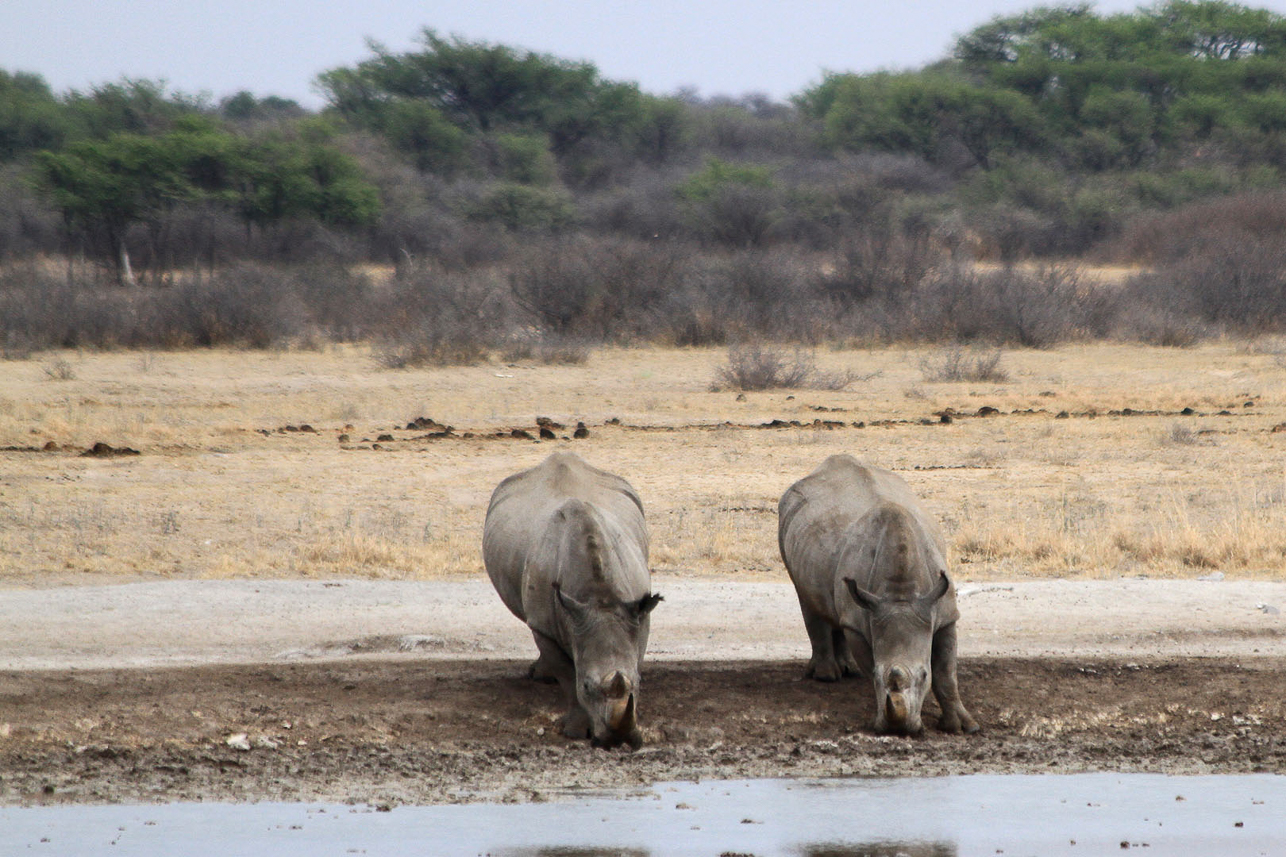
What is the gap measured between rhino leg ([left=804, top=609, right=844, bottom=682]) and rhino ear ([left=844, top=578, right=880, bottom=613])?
112cm

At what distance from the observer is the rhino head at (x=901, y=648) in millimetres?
6953

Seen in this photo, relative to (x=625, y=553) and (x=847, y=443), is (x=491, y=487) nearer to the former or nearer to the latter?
(x=847, y=443)

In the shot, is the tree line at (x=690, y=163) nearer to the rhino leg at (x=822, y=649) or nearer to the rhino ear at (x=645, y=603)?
the rhino leg at (x=822, y=649)

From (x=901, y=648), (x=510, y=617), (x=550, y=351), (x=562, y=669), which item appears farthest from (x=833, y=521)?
(x=550, y=351)

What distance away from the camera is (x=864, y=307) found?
29.0 metres

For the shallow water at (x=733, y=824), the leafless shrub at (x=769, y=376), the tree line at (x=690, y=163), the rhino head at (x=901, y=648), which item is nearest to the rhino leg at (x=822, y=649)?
the rhino head at (x=901, y=648)

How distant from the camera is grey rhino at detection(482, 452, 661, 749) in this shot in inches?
272

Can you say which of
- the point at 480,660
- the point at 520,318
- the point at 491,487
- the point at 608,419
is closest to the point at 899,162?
the point at 520,318

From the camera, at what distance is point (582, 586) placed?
→ 7.04 m

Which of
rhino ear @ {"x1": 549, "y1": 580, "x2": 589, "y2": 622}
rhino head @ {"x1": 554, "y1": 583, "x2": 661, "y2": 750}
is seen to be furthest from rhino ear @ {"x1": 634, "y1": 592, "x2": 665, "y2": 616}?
rhino ear @ {"x1": 549, "y1": 580, "x2": 589, "y2": 622}

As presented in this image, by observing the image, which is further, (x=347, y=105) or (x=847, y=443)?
(x=347, y=105)

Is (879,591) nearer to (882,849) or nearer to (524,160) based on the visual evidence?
(882,849)

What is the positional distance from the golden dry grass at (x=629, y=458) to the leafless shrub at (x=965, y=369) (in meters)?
0.44

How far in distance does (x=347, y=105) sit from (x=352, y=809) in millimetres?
48767
